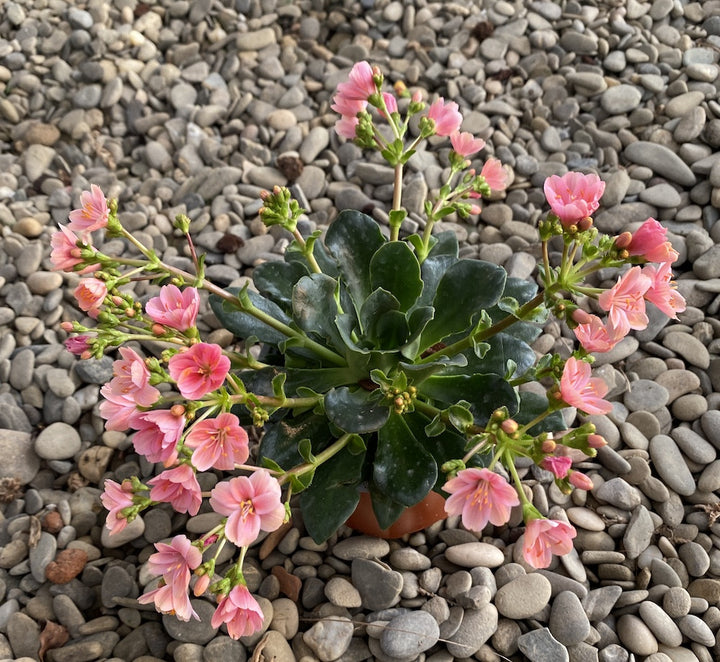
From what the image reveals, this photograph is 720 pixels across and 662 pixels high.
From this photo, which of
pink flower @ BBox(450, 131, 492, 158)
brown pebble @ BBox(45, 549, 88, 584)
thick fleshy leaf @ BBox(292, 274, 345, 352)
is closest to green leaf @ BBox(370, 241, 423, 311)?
thick fleshy leaf @ BBox(292, 274, 345, 352)

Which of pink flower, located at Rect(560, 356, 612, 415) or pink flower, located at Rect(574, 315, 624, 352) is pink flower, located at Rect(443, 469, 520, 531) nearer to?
pink flower, located at Rect(560, 356, 612, 415)

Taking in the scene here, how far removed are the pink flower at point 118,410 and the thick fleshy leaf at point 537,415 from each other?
834 mm

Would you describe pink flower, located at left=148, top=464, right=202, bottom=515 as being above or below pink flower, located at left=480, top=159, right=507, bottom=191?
below

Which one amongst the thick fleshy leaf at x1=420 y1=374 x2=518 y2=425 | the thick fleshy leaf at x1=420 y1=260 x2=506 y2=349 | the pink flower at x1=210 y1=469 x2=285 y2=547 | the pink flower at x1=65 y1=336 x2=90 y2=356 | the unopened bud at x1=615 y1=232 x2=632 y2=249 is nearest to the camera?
the pink flower at x1=210 y1=469 x2=285 y2=547

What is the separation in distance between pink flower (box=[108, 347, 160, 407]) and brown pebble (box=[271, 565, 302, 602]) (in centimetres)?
75

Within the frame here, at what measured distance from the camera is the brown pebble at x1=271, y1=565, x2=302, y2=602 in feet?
5.69

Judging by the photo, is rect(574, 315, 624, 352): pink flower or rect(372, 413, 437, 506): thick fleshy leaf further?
rect(372, 413, 437, 506): thick fleshy leaf

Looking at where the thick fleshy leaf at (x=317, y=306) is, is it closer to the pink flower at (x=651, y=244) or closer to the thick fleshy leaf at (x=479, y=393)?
the thick fleshy leaf at (x=479, y=393)

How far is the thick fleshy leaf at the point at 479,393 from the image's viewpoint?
1446mm

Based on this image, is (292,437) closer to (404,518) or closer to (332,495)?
(332,495)

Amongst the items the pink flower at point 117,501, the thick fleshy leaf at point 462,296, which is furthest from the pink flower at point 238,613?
the thick fleshy leaf at point 462,296

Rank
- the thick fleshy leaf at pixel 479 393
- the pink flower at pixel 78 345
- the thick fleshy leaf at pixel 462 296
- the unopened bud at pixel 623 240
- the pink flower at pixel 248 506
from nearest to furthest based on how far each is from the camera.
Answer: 1. the pink flower at pixel 248 506
2. the unopened bud at pixel 623 240
3. the pink flower at pixel 78 345
4. the thick fleshy leaf at pixel 479 393
5. the thick fleshy leaf at pixel 462 296

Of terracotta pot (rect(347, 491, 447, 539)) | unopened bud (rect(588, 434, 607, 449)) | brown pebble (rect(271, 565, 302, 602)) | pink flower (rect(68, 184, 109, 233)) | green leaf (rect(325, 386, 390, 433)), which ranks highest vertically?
unopened bud (rect(588, 434, 607, 449))

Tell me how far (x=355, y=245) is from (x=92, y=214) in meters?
0.62
